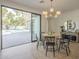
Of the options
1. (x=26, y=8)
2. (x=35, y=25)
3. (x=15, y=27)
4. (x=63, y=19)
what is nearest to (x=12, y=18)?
(x=15, y=27)

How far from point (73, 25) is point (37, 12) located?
3.28 meters

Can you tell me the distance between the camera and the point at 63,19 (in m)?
10.7

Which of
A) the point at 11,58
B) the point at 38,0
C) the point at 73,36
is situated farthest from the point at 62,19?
the point at 11,58

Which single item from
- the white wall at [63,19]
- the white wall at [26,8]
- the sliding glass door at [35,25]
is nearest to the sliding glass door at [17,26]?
the sliding glass door at [35,25]

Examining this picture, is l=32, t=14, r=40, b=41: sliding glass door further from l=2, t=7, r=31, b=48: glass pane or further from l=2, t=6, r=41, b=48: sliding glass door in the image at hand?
l=2, t=7, r=31, b=48: glass pane

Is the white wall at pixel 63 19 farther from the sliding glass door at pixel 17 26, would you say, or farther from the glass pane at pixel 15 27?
the glass pane at pixel 15 27

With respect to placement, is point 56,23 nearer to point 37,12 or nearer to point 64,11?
point 64,11

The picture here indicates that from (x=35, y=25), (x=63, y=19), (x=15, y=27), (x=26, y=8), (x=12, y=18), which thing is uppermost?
(x=26, y=8)

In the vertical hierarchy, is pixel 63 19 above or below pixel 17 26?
above

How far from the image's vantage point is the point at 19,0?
677cm

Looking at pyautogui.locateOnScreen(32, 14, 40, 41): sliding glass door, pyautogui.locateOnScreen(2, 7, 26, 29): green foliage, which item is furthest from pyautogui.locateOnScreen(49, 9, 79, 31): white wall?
pyautogui.locateOnScreen(2, 7, 26, 29): green foliage

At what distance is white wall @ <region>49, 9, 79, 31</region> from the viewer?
9.90 metres

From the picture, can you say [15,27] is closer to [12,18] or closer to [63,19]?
[12,18]

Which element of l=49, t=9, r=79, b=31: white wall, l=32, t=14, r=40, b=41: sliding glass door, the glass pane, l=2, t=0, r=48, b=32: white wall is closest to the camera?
l=2, t=0, r=48, b=32: white wall
